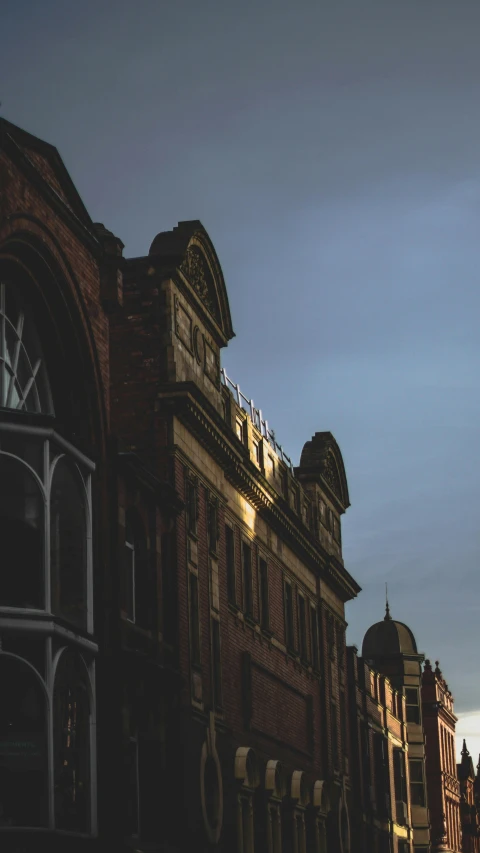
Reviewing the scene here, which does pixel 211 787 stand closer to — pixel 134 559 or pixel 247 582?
Result: pixel 134 559

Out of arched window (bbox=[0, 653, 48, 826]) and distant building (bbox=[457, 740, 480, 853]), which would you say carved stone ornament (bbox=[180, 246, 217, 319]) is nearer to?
arched window (bbox=[0, 653, 48, 826])

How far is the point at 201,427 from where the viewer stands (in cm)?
3906

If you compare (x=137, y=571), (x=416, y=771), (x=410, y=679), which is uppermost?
(x=410, y=679)

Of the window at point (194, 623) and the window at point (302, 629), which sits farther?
the window at point (302, 629)

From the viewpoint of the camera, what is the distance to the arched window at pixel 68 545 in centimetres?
2742

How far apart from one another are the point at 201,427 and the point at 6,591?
1332 centimetres

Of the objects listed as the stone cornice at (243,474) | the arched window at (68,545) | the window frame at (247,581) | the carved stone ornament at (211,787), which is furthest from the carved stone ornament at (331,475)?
the arched window at (68,545)

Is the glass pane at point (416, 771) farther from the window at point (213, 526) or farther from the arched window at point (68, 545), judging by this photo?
the arched window at point (68, 545)

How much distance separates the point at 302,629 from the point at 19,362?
981 inches

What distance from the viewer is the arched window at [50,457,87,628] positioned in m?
27.4

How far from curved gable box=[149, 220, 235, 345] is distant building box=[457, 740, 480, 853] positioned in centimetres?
6982

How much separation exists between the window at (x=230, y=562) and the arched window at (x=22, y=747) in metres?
16.2

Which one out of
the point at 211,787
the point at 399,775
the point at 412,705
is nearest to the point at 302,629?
the point at 211,787

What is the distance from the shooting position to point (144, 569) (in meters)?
34.8
